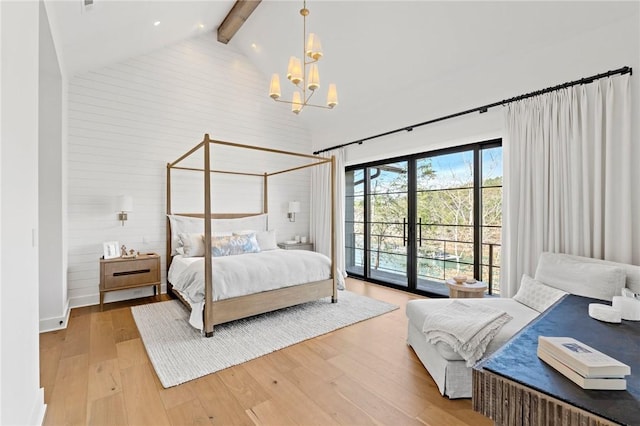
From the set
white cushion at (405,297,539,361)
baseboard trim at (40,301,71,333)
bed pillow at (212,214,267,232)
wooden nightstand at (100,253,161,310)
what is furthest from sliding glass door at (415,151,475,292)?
baseboard trim at (40,301,71,333)

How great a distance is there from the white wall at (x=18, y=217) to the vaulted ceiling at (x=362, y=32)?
1.30 meters

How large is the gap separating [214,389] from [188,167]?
353cm

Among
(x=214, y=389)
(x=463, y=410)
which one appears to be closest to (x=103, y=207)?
(x=214, y=389)

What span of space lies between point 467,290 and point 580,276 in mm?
1018

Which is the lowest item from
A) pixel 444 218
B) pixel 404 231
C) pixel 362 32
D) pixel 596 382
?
pixel 596 382

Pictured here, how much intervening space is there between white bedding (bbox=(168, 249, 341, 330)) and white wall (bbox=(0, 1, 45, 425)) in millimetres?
1307

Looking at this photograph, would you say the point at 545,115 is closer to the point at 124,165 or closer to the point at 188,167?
the point at 188,167

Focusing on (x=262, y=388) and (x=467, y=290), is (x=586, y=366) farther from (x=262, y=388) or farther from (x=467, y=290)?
(x=467, y=290)

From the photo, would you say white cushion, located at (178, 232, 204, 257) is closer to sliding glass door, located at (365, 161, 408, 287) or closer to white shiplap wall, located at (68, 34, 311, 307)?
white shiplap wall, located at (68, 34, 311, 307)

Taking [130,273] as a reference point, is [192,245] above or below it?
above

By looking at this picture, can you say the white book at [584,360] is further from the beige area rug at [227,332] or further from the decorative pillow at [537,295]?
the beige area rug at [227,332]

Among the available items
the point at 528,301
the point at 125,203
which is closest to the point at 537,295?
the point at 528,301

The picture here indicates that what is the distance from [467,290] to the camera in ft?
10.4

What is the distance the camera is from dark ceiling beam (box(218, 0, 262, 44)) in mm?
4217
